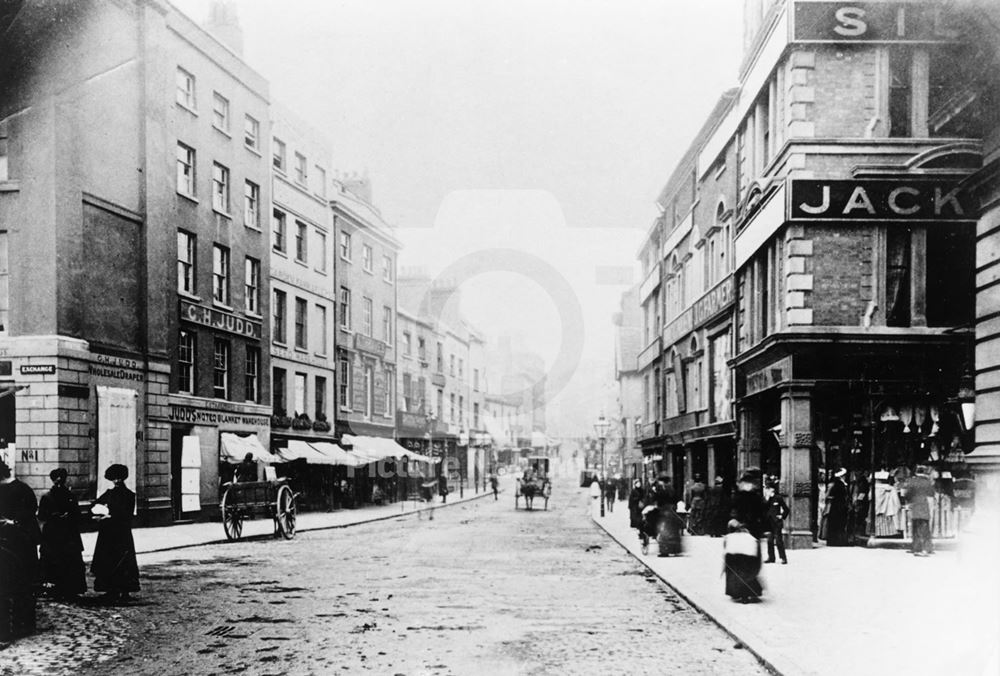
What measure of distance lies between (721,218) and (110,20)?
54.4 ft

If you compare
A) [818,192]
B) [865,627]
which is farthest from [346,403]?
[865,627]

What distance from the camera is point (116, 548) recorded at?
11969 mm

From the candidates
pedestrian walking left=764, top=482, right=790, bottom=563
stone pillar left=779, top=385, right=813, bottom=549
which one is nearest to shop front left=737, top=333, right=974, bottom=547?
stone pillar left=779, top=385, right=813, bottom=549

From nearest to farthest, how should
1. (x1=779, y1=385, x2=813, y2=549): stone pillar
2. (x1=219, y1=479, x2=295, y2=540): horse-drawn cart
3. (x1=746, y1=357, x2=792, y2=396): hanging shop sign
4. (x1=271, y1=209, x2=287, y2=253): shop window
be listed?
(x1=779, y1=385, x2=813, y2=549): stone pillar < (x1=746, y1=357, x2=792, y2=396): hanging shop sign < (x1=219, y1=479, x2=295, y2=540): horse-drawn cart < (x1=271, y1=209, x2=287, y2=253): shop window

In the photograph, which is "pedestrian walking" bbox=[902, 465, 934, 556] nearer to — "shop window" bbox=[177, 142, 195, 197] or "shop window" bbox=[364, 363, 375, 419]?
"shop window" bbox=[177, 142, 195, 197]

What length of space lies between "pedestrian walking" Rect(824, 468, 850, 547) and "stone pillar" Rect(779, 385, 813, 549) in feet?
1.38

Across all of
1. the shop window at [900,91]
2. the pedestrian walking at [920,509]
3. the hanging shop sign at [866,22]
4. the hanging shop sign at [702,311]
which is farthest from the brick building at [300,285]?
the pedestrian walking at [920,509]

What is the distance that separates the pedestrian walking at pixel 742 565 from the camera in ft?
37.7

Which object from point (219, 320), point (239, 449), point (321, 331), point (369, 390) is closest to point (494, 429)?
point (369, 390)

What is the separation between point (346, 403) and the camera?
4156cm

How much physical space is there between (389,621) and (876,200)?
13253mm

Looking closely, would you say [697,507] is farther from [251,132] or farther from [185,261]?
[251,132]

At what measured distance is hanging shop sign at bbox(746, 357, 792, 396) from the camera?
1970 cm

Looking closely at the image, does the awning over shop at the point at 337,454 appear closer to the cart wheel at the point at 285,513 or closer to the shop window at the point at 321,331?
the shop window at the point at 321,331
